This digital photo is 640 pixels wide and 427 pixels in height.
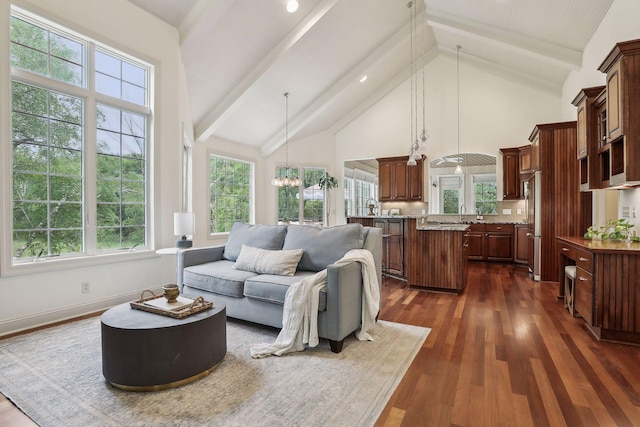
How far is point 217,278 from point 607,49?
5053mm

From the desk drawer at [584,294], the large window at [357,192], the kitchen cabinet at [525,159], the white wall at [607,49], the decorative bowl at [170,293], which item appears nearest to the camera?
the decorative bowl at [170,293]

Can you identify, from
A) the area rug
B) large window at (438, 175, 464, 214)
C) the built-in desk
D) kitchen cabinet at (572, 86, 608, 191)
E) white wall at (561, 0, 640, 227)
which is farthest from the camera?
large window at (438, 175, 464, 214)

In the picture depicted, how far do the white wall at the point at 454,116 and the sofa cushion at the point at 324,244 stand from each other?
533cm

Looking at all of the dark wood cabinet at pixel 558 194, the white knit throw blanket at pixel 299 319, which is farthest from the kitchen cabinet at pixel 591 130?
the white knit throw blanket at pixel 299 319

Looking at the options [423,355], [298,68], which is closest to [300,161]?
[298,68]

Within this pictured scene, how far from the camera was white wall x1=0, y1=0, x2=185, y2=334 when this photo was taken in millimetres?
3066

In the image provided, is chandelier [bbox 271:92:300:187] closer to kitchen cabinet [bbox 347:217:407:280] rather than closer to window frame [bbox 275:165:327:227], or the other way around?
window frame [bbox 275:165:327:227]

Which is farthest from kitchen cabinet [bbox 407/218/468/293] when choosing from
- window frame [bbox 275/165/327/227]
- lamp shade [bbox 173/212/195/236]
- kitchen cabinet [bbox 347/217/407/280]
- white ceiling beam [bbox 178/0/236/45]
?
window frame [bbox 275/165/327/227]

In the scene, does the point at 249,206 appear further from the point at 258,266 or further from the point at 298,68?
the point at 258,266

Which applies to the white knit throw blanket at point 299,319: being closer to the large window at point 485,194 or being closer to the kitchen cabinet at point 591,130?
the kitchen cabinet at point 591,130

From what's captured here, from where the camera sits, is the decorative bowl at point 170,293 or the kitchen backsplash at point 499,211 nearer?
the decorative bowl at point 170,293

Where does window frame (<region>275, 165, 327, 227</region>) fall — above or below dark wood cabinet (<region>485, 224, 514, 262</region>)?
above

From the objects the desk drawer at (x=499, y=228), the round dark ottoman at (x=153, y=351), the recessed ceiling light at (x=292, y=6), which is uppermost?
the recessed ceiling light at (x=292, y=6)

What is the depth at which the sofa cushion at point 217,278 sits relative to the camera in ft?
10.0
